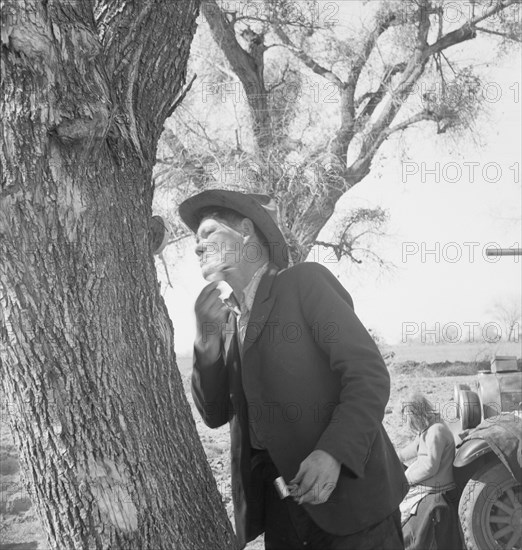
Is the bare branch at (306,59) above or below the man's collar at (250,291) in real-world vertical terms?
above

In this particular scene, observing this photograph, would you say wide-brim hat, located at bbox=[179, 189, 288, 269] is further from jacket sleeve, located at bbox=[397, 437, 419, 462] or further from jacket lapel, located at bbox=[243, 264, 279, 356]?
jacket sleeve, located at bbox=[397, 437, 419, 462]

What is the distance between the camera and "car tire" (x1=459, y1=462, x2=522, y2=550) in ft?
16.5

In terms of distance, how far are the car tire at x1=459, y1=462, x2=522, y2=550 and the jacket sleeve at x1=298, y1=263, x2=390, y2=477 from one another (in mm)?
3024

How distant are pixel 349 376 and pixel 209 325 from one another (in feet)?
1.79

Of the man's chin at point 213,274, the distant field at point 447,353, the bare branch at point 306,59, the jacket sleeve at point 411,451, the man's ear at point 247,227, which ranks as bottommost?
the distant field at point 447,353

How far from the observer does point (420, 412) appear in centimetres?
541

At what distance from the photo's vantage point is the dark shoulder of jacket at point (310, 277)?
2.55 m

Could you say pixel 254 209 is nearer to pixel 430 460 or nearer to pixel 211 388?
pixel 211 388

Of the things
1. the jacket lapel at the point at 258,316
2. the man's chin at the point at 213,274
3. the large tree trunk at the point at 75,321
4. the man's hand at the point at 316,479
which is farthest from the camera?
the man's chin at the point at 213,274

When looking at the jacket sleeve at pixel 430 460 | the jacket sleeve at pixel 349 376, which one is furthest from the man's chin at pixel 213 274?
the jacket sleeve at pixel 430 460

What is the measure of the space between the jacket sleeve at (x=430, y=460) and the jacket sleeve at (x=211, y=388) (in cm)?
286

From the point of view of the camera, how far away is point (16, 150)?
2367mm

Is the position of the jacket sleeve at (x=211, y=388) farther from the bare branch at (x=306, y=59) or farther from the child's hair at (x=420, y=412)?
the bare branch at (x=306, y=59)

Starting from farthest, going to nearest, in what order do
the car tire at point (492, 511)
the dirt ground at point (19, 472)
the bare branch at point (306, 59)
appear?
the bare branch at point (306, 59), the dirt ground at point (19, 472), the car tire at point (492, 511)
